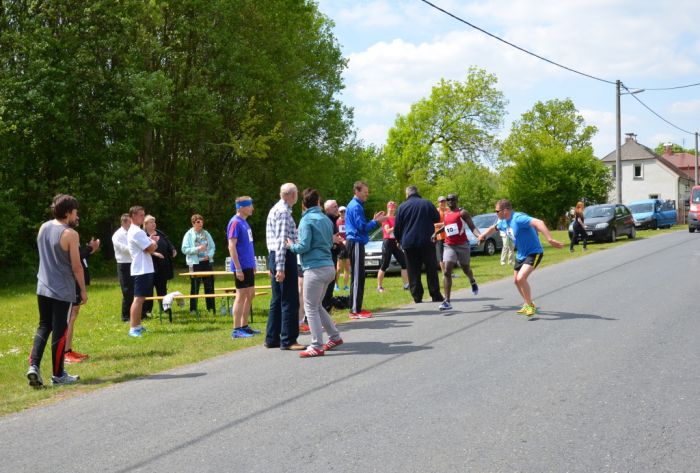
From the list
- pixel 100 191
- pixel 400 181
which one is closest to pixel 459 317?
pixel 100 191

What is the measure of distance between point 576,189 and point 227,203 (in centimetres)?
3106

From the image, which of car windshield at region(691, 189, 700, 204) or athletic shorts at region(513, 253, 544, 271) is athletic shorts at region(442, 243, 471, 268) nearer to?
athletic shorts at region(513, 253, 544, 271)

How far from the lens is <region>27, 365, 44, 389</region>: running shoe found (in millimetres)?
7430

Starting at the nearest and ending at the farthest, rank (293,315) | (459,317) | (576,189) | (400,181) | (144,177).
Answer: (293,315), (459,317), (144,177), (576,189), (400,181)

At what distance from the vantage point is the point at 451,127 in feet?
209

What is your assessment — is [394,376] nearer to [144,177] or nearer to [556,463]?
[556,463]

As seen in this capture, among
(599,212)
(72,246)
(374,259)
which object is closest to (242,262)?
(72,246)

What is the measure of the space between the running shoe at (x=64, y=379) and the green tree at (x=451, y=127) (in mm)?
57000

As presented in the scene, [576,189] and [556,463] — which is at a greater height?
[576,189]

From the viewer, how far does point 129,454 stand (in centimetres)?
499

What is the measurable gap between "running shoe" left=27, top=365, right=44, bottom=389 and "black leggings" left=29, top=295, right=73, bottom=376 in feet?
0.27

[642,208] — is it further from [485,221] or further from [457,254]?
[457,254]

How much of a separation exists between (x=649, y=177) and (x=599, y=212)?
59107 millimetres

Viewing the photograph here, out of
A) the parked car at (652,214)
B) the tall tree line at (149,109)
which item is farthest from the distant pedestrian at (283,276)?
the parked car at (652,214)
